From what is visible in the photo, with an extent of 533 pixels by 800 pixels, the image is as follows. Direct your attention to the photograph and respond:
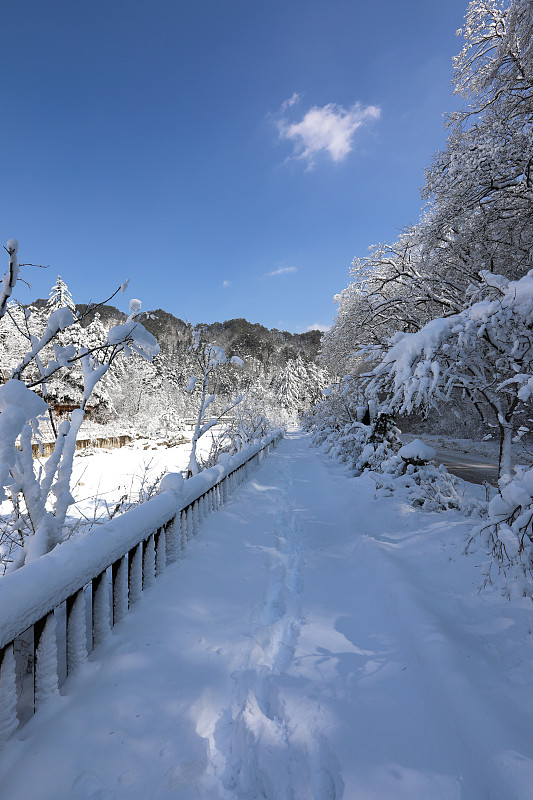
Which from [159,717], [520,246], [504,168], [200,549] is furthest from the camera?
[520,246]

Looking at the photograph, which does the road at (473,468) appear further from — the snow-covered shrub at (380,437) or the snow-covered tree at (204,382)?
the snow-covered tree at (204,382)

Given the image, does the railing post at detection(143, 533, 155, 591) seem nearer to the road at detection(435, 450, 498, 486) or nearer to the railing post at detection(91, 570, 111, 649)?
the railing post at detection(91, 570, 111, 649)

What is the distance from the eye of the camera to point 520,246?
714 cm

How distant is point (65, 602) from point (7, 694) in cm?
67

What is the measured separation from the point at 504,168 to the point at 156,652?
26.8ft

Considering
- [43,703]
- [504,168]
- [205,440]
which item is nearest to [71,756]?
[43,703]

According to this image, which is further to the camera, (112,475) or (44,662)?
(112,475)

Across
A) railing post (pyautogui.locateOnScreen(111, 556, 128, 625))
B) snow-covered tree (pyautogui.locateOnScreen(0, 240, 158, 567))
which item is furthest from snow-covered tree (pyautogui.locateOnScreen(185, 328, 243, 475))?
snow-covered tree (pyautogui.locateOnScreen(0, 240, 158, 567))

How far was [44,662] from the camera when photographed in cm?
173

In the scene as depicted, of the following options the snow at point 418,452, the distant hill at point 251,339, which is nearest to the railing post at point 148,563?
the snow at point 418,452

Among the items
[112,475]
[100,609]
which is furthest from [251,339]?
[100,609]

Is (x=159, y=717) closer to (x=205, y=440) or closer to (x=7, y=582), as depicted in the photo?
(x=7, y=582)

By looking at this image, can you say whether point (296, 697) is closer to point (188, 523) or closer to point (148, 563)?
point (148, 563)

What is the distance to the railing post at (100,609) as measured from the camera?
225 centimetres
